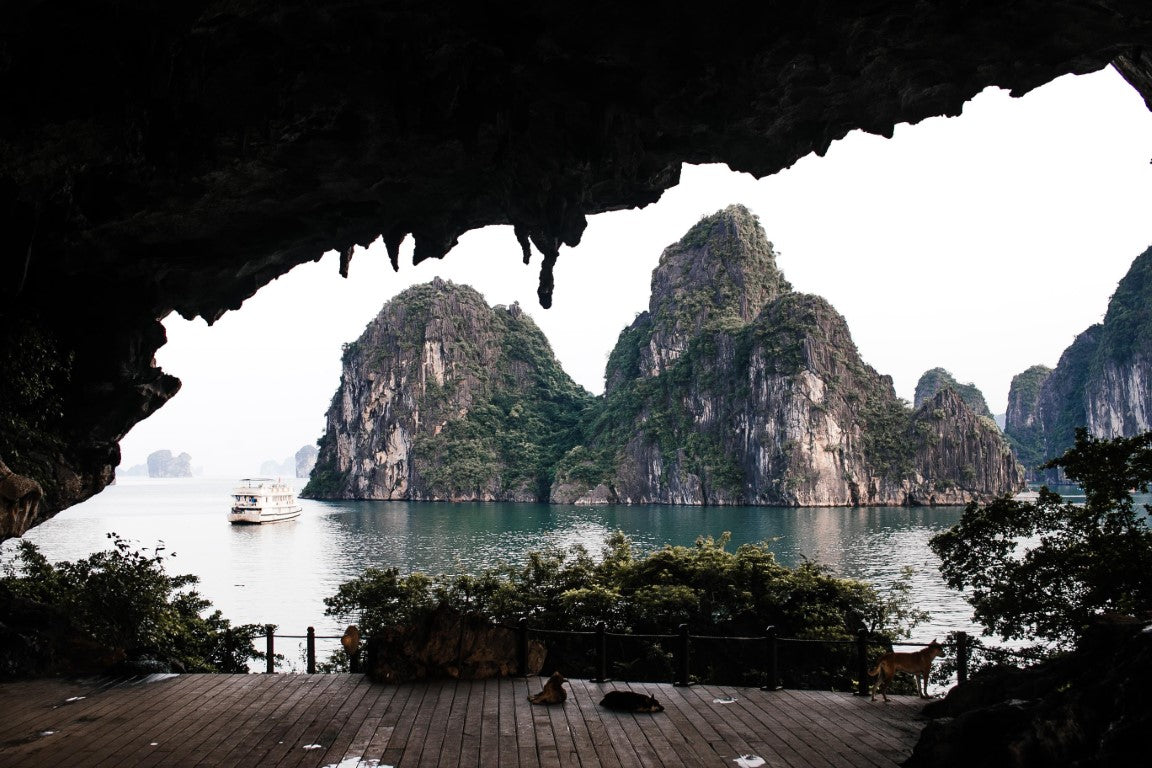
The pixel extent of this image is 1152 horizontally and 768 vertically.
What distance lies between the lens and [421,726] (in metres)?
7.39

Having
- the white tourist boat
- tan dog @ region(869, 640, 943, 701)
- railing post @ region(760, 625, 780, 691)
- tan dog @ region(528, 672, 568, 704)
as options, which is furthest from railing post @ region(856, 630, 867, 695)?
the white tourist boat

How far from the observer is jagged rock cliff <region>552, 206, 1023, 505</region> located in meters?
104

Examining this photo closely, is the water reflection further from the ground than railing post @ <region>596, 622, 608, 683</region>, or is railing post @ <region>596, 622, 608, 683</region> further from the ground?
railing post @ <region>596, 622, 608, 683</region>

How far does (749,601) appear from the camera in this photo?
671 inches

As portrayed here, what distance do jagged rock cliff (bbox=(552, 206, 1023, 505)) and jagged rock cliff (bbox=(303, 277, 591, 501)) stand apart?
44.4ft

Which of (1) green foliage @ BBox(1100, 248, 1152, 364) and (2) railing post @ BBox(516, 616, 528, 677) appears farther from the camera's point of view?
(1) green foliage @ BBox(1100, 248, 1152, 364)

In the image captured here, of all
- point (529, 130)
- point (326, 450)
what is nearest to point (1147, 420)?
point (326, 450)

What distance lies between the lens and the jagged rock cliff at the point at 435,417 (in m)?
124

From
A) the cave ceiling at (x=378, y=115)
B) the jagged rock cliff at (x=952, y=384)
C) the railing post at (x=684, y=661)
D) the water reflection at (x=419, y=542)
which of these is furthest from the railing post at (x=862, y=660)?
the jagged rock cliff at (x=952, y=384)

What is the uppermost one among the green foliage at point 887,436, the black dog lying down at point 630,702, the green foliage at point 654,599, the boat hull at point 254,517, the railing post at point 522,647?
the green foliage at point 887,436

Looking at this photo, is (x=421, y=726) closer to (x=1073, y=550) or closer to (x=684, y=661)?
(x=684, y=661)

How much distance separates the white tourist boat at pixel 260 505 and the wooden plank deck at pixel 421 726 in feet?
227

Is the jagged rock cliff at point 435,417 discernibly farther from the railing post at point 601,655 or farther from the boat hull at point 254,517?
the railing post at point 601,655

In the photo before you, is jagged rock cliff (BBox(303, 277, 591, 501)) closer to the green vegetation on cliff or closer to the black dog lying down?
the green vegetation on cliff
